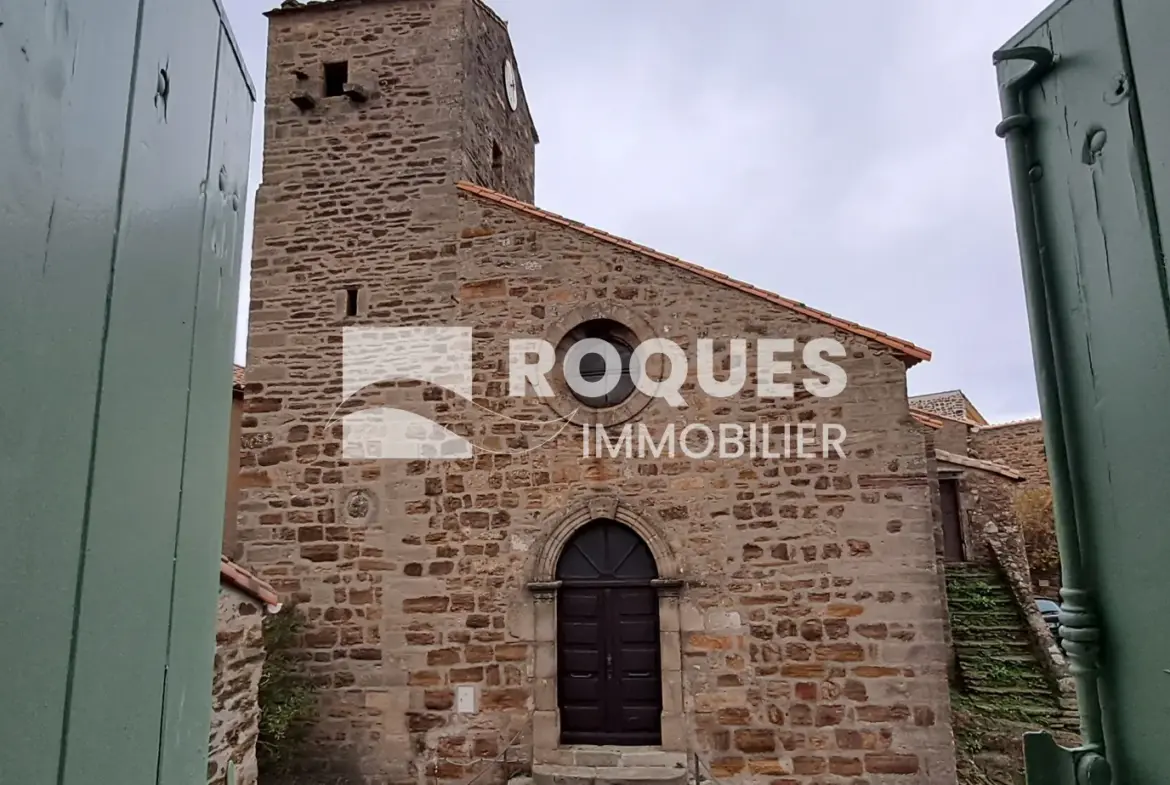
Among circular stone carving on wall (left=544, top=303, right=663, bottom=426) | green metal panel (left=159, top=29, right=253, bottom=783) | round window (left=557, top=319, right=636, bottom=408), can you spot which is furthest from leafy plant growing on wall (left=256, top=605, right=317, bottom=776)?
green metal panel (left=159, top=29, right=253, bottom=783)

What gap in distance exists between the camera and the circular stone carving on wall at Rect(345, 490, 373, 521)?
7789 millimetres

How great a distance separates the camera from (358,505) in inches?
308

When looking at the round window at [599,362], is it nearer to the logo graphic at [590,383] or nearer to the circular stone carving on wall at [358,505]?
the logo graphic at [590,383]

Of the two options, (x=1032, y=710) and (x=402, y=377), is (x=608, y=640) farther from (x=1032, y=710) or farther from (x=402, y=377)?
(x=1032, y=710)

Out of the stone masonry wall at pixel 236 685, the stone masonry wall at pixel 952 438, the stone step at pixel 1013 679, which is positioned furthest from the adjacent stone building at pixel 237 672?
the stone masonry wall at pixel 952 438

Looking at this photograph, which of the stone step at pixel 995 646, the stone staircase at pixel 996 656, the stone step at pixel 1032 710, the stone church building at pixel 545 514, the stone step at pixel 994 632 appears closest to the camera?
the stone church building at pixel 545 514

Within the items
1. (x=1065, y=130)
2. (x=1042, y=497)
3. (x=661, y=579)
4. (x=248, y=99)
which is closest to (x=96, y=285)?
(x=248, y=99)

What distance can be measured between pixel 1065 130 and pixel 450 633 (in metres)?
7.00

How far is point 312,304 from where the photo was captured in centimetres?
834

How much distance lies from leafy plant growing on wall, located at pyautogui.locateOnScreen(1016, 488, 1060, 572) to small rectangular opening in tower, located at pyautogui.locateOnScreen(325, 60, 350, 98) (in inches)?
508

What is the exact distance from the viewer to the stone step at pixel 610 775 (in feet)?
21.8

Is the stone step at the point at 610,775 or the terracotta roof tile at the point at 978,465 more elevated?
the terracotta roof tile at the point at 978,465

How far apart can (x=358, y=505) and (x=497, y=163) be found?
15.8 feet

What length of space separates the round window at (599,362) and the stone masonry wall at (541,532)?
7.8 inches
